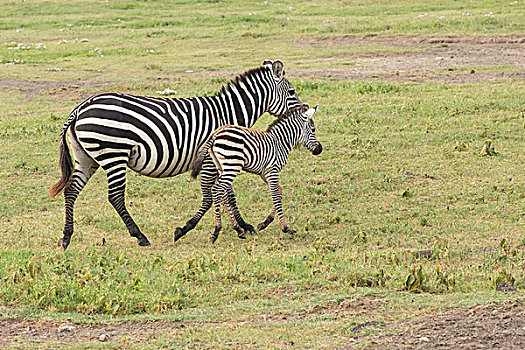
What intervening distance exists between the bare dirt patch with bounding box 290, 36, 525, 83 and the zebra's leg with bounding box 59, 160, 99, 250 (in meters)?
11.2

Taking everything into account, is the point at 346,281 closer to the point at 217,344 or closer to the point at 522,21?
the point at 217,344

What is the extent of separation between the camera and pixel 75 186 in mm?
8742

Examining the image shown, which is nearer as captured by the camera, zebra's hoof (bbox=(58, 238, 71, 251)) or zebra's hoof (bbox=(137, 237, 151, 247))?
zebra's hoof (bbox=(58, 238, 71, 251))

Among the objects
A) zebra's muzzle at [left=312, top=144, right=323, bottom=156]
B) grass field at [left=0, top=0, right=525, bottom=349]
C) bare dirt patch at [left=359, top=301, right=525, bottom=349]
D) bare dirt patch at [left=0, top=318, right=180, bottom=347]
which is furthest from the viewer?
zebra's muzzle at [left=312, top=144, right=323, bottom=156]

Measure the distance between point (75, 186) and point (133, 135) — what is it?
3.49 feet

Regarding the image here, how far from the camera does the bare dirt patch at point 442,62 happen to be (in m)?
18.5

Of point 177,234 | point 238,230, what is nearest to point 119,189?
point 177,234

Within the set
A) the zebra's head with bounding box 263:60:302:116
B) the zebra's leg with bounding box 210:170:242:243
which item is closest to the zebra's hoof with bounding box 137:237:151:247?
the zebra's leg with bounding box 210:170:242:243

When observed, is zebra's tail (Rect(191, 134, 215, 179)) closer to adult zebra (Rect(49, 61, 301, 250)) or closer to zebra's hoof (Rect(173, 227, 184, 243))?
adult zebra (Rect(49, 61, 301, 250))

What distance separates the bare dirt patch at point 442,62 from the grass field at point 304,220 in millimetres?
165

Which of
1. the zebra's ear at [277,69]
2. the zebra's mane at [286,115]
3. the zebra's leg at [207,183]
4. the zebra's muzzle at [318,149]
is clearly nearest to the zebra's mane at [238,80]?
the zebra's ear at [277,69]

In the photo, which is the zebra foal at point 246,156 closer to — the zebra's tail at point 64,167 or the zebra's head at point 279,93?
the zebra's head at point 279,93

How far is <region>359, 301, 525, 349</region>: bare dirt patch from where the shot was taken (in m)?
4.96

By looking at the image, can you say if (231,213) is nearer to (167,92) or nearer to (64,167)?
(64,167)
